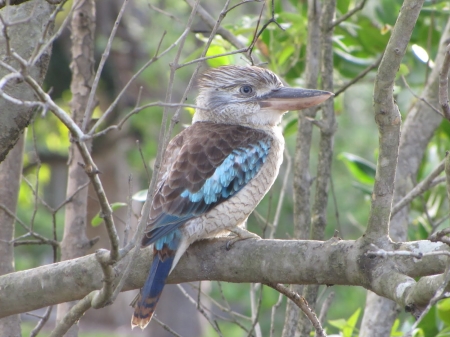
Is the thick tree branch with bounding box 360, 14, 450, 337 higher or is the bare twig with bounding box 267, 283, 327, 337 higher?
the thick tree branch with bounding box 360, 14, 450, 337

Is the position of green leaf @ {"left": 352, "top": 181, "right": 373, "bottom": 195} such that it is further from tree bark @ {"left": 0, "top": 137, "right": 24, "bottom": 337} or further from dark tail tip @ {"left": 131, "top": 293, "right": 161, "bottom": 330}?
tree bark @ {"left": 0, "top": 137, "right": 24, "bottom": 337}

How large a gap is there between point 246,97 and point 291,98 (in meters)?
0.33

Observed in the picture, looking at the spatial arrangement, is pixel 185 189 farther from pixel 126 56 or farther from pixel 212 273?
pixel 126 56

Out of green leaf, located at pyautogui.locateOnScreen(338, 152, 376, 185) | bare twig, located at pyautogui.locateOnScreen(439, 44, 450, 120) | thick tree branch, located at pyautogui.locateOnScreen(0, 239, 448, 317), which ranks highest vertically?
green leaf, located at pyautogui.locateOnScreen(338, 152, 376, 185)

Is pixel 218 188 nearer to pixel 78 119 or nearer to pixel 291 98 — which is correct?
pixel 291 98

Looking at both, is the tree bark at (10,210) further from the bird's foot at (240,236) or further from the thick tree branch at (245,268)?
the bird's foot at (240,236)

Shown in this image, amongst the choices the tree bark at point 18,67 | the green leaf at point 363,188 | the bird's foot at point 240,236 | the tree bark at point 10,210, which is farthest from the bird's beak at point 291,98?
the tree bark at point 10,210

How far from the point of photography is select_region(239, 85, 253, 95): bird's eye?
3572 millimetres

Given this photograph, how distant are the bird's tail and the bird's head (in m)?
1.11

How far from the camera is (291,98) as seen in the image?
10.9 ft

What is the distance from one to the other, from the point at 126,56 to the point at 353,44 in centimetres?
643

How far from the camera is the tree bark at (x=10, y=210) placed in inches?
119

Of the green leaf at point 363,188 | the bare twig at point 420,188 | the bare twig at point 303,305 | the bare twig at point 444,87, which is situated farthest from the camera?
the green leaf at point 363,188

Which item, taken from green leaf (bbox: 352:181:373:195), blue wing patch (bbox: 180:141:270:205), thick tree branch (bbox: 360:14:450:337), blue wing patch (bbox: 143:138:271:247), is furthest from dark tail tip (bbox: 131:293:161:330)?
green leaf (bbox: 352:181:373:195)
